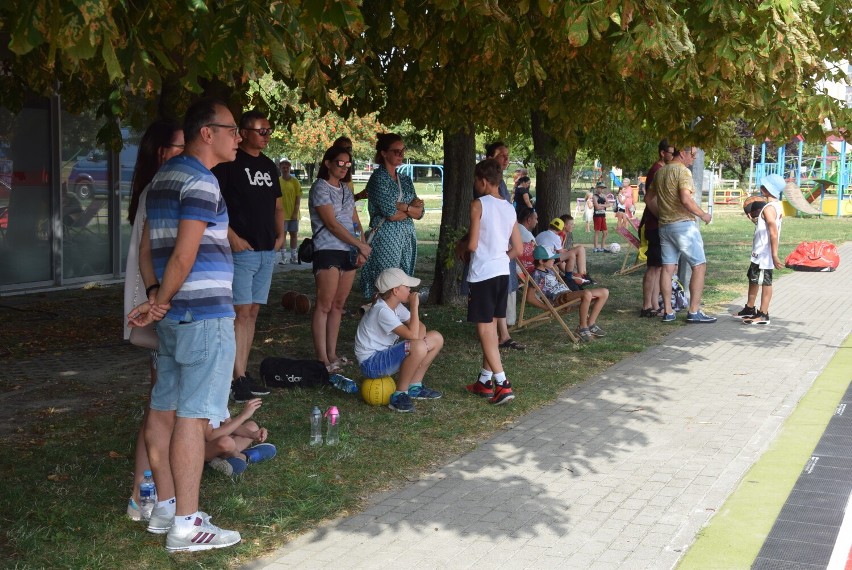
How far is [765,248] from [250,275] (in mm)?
6759

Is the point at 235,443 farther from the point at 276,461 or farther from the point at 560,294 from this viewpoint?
the point at 560,294

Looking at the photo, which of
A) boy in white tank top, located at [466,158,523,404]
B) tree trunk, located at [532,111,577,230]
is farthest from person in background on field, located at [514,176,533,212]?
boy in white tank top, located at [466,158,523,404]

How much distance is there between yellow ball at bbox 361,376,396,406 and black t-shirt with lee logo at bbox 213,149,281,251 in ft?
4.05

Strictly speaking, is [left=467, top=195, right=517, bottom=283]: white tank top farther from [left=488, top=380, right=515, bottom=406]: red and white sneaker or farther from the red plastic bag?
the red plastic bag

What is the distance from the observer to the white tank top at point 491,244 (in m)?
7.81

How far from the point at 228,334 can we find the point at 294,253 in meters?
14.7

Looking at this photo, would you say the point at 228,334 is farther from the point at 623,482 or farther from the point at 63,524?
the point at 623,482

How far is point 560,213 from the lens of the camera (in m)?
16.0

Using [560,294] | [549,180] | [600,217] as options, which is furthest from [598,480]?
[600,217]

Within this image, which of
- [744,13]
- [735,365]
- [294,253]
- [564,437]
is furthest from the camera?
[294,253]

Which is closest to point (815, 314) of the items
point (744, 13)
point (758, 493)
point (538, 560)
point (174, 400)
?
point (744, 13)

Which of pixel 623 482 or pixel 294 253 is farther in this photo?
pixel 294 253

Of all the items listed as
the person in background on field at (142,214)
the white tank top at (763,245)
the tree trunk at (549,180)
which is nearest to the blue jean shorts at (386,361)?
the person in background on field at (142,214)

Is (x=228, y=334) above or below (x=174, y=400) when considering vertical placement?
above
